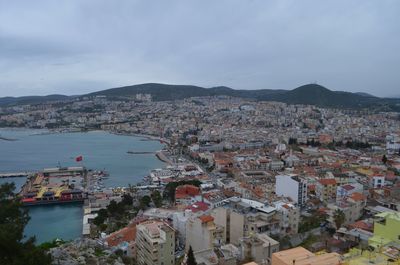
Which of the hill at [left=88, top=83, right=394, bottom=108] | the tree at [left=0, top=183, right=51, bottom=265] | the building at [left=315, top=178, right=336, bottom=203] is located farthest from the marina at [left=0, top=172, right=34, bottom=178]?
the hill at [left=88, top=83, right=394, bottom=108]

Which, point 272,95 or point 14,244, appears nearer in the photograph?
point 14,244

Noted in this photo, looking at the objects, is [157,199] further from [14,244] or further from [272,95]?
[272,95]

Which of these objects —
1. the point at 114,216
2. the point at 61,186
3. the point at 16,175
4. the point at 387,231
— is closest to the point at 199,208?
the point at 114,216

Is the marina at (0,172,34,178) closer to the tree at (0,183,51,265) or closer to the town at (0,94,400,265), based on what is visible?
the town at (0,94,400,265)

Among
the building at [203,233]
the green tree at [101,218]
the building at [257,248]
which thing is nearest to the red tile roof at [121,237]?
the building at [203,233]

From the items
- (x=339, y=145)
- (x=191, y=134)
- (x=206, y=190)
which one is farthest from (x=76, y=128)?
(x=206, y=190)

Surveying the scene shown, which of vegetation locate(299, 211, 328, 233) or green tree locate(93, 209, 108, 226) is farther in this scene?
green tree locate(93, 209, 108, 226)
